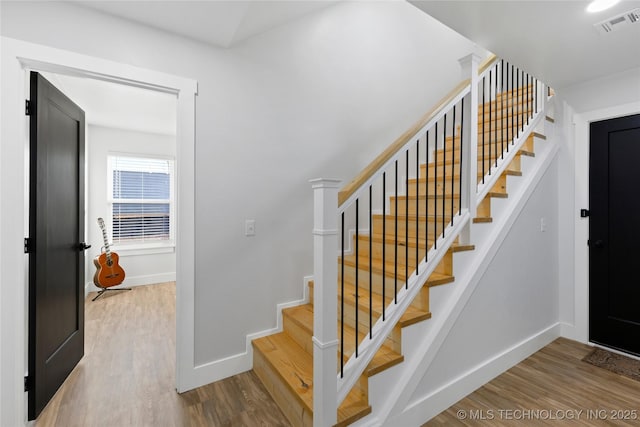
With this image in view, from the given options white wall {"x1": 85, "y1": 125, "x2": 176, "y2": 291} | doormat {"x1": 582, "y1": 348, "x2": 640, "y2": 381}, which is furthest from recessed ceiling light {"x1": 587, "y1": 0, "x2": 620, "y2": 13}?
white wall {"x1": 85, "y1": 125, "x2": 176, "y2": 291}

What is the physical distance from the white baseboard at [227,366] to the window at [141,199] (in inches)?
144

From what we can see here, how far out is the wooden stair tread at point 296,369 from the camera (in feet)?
5.14

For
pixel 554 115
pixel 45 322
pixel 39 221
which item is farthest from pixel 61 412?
pixel 554 115

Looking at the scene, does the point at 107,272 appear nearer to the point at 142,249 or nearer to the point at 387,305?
the point at 142,249

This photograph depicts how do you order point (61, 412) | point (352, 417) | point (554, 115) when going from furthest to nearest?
1. point (554, 115)
2. point (61, 412)
3. point (352, 417)

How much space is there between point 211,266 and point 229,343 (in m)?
0.61

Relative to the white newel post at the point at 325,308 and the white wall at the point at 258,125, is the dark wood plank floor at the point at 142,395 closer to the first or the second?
the white wall at the point at 258,125

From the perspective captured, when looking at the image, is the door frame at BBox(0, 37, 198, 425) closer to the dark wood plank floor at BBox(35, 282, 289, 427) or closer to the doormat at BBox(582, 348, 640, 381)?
the dark wood plank floor at BBox(35, 282, 289, 427)

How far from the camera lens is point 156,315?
3555 millimetres

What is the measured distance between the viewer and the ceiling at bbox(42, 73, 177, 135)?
307 cm

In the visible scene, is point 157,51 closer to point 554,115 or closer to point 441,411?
point 441,411

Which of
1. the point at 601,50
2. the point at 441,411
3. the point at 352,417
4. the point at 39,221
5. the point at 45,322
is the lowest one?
the point at 441,411

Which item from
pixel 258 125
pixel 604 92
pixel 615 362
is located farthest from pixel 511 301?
pixel 258 125

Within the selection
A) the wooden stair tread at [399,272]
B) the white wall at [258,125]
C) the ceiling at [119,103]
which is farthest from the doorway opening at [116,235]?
the wooden stair tread at [399,272]
